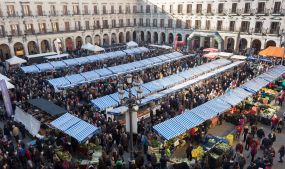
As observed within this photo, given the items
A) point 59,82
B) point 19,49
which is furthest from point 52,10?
point 59,82

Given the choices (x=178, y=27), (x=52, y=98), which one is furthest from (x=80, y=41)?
(x=52, y=98)

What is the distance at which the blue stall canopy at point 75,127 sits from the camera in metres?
12.3

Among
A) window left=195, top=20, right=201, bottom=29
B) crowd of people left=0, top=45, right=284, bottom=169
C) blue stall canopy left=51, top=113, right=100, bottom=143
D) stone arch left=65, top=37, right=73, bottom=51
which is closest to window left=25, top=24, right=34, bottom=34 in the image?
stone arch left=65, top=37, right=73, bottom=51

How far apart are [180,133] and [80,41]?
34.6 metres

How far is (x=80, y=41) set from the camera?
141ft

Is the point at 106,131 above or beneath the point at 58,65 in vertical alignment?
beneath

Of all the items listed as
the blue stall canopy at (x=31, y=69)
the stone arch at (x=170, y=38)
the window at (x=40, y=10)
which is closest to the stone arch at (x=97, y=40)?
the window at (x=40, y=10)

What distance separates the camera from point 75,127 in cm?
1292

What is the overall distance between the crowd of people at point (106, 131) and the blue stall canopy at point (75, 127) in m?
0.47

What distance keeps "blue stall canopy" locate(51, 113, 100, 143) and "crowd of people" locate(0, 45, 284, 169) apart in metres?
0.47

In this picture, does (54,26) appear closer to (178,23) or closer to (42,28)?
(42,28)

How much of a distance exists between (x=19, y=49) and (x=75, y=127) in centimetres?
2839

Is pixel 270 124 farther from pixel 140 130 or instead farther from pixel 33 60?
pixel 33 60

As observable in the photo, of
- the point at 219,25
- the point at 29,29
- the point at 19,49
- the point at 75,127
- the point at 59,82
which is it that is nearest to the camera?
the point at 75,127
